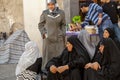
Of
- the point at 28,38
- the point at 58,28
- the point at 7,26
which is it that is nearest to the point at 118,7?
the point at 58,28

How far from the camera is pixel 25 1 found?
10094mm

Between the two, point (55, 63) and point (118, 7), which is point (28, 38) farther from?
point (55, 63)

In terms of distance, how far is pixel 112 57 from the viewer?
6.47m

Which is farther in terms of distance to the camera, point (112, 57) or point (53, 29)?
point (53, 29)

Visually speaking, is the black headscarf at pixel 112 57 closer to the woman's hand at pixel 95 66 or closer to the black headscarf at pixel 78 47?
the woman's hand at pixel 95 66

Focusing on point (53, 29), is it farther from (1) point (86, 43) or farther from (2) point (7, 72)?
(2) point (7, 72)

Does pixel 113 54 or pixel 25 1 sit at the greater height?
pixel 25 1

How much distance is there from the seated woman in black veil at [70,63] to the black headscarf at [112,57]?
0.36 m

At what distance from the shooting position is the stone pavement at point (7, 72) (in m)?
8.58

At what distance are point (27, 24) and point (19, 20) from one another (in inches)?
16.5

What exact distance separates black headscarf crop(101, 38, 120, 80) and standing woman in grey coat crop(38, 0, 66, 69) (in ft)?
5.58

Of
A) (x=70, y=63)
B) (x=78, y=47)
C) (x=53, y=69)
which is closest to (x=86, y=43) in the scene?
(x=78, y=47)

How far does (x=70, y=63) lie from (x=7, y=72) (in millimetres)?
2621

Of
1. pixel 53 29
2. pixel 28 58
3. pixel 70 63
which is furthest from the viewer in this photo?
pixel 53 29
